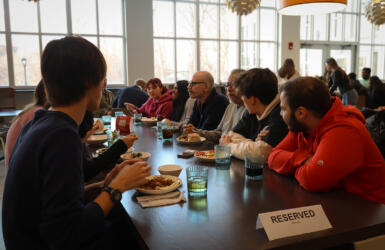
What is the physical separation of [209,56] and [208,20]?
1096 millimetres

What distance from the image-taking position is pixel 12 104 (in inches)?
307

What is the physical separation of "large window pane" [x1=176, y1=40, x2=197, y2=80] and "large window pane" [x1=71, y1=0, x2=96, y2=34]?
8.24 ft

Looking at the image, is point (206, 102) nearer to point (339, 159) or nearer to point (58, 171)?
point (339, 159)

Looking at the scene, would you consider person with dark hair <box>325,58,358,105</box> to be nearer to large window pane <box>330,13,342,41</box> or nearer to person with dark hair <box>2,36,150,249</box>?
large window pane <box>330,13,342,41</box>

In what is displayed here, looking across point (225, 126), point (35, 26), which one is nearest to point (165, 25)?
point (35, 26)

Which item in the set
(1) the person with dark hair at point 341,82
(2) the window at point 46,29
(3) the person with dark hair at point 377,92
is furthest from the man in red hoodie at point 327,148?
(2) the window at point 46,29

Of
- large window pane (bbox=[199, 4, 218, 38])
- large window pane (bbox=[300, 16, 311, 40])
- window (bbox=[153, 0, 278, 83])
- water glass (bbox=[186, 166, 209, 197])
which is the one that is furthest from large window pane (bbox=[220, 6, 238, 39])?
water glass (bbox=[186, 166, 209, 197])

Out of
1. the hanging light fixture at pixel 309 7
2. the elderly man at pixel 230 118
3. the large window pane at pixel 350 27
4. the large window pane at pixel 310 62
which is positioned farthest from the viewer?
the large window pane at pixel 350 27

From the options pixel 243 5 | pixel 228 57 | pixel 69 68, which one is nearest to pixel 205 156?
pixel 69 68

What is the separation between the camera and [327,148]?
1342 mm

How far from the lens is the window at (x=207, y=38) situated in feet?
30.4

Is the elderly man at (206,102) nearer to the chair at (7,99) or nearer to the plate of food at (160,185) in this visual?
the plate of food at (160,185)

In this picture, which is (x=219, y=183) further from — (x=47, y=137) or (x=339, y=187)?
(x=47, y=137)

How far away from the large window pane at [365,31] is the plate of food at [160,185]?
12989mm
